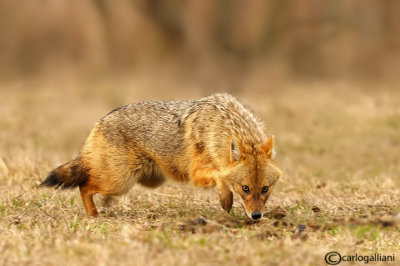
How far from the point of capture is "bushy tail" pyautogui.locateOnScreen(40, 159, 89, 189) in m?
7.71

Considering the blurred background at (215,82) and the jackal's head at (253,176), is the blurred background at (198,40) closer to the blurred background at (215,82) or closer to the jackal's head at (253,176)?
the blurred background at (215,82)

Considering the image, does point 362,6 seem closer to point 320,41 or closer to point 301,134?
point 320,41

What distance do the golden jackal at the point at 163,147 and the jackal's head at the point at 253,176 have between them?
10 centimetres

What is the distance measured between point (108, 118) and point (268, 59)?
60.9 ft

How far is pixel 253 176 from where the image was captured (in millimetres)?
6684

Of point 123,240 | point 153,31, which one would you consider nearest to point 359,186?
point 123,240

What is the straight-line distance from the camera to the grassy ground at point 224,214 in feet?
15.9

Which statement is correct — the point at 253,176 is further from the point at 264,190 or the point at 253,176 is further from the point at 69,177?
the point at 69,177

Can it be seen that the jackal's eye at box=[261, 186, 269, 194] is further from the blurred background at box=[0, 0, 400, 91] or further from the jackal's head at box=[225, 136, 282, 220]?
the blurred background at box=[0, 0, 400, 91]

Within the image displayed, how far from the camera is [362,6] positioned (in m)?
26.0

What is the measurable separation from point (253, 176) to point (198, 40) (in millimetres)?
20692
